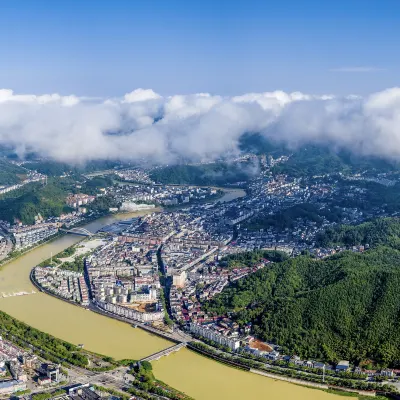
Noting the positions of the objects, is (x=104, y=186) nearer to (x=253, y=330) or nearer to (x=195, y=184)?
(x=195, y=184)

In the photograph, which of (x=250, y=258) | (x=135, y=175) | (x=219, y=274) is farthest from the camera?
(x=135, y=175)

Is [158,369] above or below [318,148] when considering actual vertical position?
below

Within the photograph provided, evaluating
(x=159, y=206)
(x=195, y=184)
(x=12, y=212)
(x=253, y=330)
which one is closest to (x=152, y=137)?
(x=195, y=184)

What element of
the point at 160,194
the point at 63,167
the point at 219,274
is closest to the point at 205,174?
the point at 160,194

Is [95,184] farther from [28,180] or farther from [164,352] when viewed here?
[164,352]

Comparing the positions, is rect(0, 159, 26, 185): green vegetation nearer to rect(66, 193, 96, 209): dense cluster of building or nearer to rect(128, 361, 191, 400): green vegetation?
rect(66, 193, 96, 209): dense cluster of building

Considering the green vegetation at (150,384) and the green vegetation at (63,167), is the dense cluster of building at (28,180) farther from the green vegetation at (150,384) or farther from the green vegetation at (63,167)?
the green vegetation at (150,384)
